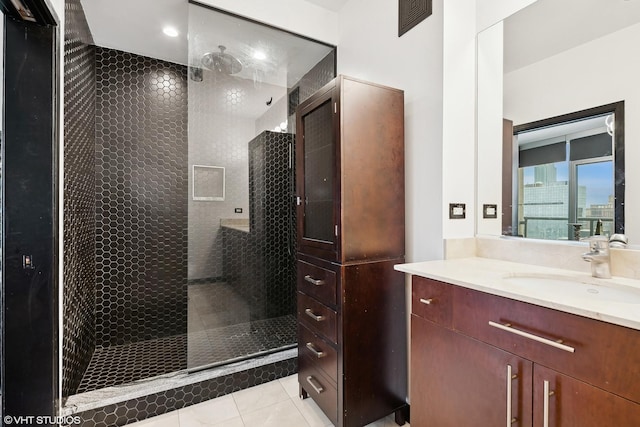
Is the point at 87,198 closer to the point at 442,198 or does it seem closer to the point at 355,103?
the point at 355,103

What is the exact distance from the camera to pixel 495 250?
62.7 inches

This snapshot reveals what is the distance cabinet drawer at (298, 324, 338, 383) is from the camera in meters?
1.53

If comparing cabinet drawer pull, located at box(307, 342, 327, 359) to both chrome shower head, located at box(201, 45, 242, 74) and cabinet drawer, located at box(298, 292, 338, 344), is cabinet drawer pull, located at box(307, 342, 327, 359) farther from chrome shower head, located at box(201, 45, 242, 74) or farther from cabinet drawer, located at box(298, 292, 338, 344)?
→ chrome shower head, located at box(201, 45, 242, 74)

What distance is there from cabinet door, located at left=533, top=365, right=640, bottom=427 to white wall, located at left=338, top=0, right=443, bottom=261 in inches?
29.7

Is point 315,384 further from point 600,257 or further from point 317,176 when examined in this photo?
point 600,257

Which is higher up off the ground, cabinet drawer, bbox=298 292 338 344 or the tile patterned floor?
cabinet drawer, bbox=298 292 338 344

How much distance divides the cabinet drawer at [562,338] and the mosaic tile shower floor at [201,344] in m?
1.66

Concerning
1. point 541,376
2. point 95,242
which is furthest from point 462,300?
point 95,242

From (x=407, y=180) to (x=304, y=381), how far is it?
4.54 feet

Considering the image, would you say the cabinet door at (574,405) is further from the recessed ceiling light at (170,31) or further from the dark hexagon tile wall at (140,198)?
the recessed ceiling light at (170,31)

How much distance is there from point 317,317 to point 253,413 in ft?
2.33

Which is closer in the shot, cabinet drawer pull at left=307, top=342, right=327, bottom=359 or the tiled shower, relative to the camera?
cabinet drawer pull at left=307, top=342, right=327, bottom=359

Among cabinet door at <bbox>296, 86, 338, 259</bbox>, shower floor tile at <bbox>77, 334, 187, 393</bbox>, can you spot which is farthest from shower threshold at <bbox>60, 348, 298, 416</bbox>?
cabinet door at <bbox>296, 86, 338, 259</bbox>

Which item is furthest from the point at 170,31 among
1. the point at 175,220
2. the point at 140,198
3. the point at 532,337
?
the point at 532,337
